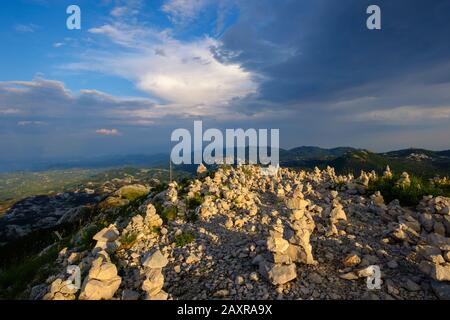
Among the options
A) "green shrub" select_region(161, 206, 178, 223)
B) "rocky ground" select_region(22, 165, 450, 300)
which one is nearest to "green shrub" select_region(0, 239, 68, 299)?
"rocky ground" select_region(22, 165, 450, 300)

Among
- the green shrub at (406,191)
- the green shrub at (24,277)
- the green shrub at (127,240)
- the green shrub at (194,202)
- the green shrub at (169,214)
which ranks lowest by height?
the green shrub at (24,277)

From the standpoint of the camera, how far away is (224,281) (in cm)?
858

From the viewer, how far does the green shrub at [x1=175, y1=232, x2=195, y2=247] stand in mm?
11423

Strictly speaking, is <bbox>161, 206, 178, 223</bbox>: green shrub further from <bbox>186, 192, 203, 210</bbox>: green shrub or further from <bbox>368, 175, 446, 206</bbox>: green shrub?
<bbox>368, 175, 446, 206</bbox>: green shrub

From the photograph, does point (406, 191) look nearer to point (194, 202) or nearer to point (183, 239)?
point (194, 202)

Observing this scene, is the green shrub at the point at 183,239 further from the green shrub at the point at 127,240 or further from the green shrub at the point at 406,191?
the green shrub at the point at 406,191

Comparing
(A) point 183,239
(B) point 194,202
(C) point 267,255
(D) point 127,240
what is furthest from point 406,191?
(D) point 127,240

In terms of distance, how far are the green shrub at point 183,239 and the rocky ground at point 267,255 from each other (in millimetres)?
47

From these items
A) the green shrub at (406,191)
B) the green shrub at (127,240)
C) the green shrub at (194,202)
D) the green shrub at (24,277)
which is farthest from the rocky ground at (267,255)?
the green shrub at (406,191)

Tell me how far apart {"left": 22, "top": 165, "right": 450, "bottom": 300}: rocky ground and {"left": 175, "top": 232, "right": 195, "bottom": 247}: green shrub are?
5 cm

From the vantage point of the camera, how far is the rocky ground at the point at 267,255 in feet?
26.0

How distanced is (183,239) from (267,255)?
3845mm
